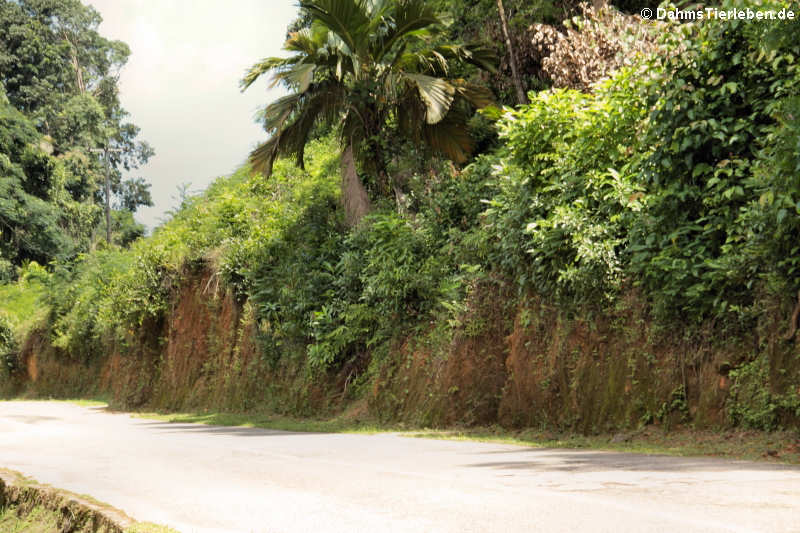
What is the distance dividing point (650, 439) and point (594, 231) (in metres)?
3.09

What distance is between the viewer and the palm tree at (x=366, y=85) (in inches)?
701

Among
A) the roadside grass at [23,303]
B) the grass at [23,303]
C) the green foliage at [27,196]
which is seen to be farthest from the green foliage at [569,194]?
the green foliage at [27,196]

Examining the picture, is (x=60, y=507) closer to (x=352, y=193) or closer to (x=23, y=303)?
(x=352, y=193)

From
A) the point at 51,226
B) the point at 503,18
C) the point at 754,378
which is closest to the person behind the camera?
the point at 754,378

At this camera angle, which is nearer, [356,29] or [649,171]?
[649,171]

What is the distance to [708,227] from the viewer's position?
10719 mm

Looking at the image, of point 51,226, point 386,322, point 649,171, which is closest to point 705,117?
point 649,171

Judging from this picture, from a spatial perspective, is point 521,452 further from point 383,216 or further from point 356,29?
point 356,29

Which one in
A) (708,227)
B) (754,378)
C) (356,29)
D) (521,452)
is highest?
(356,29)

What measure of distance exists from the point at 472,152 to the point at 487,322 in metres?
6.56

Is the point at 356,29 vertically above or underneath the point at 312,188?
above

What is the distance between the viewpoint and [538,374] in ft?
41.5

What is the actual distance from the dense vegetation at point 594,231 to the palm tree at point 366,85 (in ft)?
0.74

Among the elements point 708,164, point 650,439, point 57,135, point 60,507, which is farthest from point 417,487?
point 57,135
